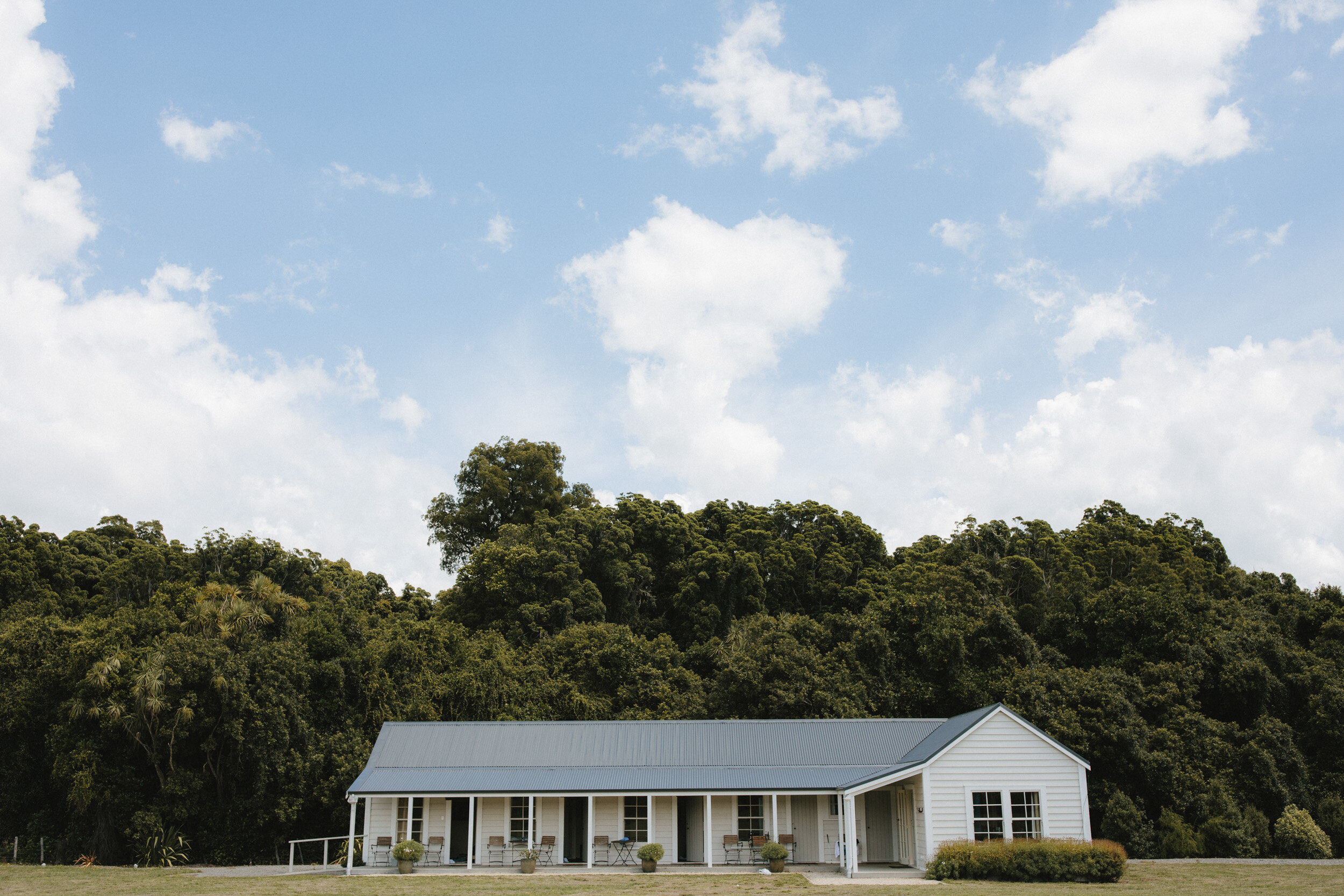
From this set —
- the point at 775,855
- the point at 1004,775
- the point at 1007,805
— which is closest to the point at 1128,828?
the point at 1007,805

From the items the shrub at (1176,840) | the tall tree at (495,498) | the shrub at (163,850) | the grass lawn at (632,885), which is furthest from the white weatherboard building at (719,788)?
the tall tree at (495,498)

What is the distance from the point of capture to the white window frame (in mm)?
19453

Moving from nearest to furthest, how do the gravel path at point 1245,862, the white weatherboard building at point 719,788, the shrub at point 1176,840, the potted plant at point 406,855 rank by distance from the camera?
1. the white weatherboard building at point 719,788
2. the potted plant at point 406,855
3. the gravel path at point 1245,862
4. the shrub at point 1176,840

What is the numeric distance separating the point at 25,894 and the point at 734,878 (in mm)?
11870

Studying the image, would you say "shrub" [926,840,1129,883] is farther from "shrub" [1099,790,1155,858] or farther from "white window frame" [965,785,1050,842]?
"shrub" [1099,790,1155,858]

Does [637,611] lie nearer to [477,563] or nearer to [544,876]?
[477,563]

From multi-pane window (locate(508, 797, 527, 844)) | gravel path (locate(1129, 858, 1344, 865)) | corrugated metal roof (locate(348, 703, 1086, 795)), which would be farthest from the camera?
multi-pane window (locate(508, 797, 527, 844))

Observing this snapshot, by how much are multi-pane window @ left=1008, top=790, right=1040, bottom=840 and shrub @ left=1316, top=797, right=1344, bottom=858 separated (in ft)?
32.2

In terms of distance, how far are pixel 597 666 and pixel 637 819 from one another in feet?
35.0

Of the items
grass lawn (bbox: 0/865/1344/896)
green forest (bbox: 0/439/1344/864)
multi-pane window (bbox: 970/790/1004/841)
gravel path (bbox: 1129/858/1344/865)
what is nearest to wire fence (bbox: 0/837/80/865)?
green forest (bbox: 0/439/1344/864)

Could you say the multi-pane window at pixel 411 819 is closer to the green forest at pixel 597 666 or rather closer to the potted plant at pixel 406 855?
the potted plant at pixel 406 855

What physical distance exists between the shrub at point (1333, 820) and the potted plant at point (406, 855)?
2197cm

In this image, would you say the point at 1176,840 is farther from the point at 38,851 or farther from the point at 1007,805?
the point at 38,851

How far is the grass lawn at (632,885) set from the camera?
49.4 ft
